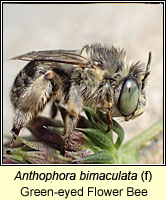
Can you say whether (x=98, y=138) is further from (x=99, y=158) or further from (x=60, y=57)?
(x=60, y=57)

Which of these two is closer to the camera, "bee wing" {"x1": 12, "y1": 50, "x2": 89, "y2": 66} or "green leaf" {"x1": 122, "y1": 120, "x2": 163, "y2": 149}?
"bee wing" {"x1": 12, "y1": 50, "x2": 89, "y2": 66}

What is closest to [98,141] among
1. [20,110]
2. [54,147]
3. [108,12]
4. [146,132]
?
[54,147]

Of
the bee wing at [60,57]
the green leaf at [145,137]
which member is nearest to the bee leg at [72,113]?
the bee wing at [60,57]

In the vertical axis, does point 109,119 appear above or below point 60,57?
below

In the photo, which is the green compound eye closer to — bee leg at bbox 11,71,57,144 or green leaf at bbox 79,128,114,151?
green leaf at bbox 79,128,114,151

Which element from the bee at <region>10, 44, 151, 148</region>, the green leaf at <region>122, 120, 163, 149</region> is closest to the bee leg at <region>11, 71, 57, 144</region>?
the bee at <region>10, 44, 151, 148</region>

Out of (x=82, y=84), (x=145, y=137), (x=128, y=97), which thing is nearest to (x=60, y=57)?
(x=82, y=84)

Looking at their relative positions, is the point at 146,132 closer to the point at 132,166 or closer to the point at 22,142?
the point at 132,166

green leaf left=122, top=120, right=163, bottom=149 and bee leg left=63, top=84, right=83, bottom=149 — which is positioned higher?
bee leg left=63, top=84, right=83, bottom=149
